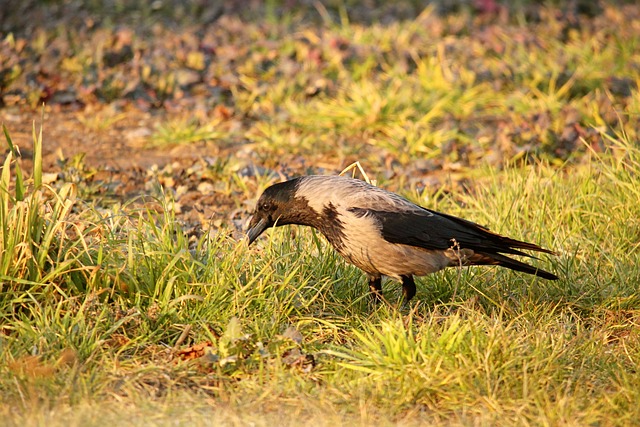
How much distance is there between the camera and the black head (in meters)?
4.95

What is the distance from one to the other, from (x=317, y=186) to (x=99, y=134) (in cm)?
361

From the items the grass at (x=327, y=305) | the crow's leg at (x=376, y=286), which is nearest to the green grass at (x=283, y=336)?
the grass at (x=327, y=305)

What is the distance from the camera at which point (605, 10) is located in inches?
474

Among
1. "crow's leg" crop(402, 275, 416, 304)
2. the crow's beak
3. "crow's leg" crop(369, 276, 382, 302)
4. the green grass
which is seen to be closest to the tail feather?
the green grass

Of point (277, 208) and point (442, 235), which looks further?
→ point (277, 208)

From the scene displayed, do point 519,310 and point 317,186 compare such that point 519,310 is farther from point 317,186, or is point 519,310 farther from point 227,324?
point 227,324

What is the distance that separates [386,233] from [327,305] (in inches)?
18.7

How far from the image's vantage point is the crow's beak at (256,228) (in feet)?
16.7

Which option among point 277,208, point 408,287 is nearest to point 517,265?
point 408,287

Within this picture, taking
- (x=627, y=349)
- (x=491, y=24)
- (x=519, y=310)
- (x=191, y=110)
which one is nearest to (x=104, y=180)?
(x=191, y=110)

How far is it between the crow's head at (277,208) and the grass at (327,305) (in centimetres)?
13

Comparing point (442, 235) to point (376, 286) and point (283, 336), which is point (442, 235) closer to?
point (376, 286)

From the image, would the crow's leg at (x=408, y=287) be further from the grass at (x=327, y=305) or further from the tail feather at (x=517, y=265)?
the tail feather at (x=517, y=265)

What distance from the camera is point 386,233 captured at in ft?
15.5
